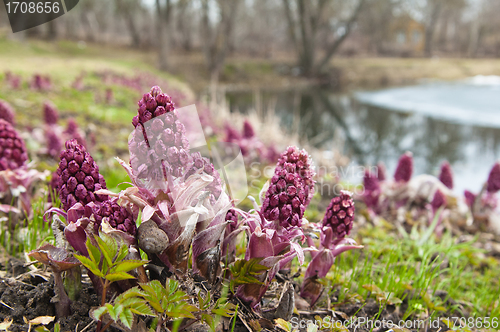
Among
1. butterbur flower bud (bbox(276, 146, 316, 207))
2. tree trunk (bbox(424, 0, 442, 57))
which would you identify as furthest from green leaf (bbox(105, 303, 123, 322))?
tree trunk (bbox(424, 0, 442, 57))

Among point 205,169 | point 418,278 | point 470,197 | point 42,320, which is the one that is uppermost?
point 205,169

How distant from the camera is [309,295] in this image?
5.16 feet

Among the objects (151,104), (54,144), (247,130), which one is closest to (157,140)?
(151,104)

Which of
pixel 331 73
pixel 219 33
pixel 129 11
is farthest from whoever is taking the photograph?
pixel 129 11

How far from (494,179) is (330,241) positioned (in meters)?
2.83

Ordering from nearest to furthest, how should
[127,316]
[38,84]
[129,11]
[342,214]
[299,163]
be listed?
1. [127,316]
2. [299,163]
3. [342,214]
4. [38,84]
5. [129,11]

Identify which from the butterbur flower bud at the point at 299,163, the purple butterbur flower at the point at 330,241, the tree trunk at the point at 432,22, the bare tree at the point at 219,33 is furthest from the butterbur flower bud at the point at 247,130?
the tree trunk at the point at 432,22

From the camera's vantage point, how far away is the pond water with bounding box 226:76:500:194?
836cm

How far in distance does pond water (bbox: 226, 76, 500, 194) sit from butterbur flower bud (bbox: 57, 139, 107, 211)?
586cm

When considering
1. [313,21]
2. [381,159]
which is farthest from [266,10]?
[381,159]

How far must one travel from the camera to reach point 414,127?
11.6m

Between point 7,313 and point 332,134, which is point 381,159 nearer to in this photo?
point 332,134

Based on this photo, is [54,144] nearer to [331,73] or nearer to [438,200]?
Result: [438,200]

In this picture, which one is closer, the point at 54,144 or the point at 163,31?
the point at 54,144
